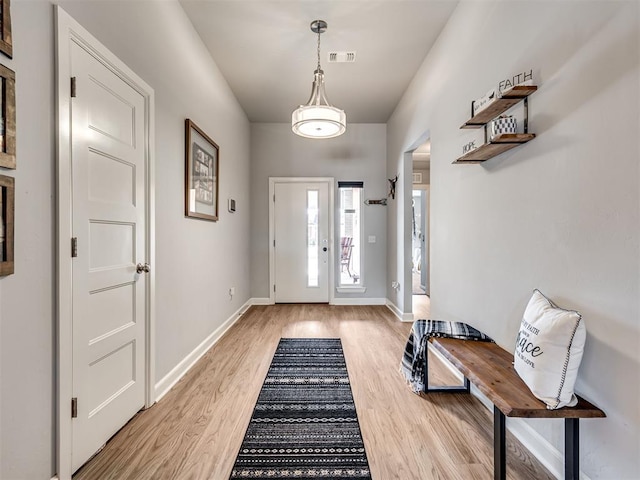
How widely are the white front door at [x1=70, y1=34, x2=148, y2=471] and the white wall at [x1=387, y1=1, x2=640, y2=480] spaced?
7.22 ft

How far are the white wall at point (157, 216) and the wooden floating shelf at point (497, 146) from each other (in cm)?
207

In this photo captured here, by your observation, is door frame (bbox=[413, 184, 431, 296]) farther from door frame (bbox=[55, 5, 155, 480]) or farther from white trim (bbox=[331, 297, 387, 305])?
door frame (bbox=[55, 5, 155, 480])

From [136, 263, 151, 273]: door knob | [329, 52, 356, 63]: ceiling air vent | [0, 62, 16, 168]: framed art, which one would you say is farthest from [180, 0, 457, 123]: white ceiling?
[136, 263, 151, 273]: door knob

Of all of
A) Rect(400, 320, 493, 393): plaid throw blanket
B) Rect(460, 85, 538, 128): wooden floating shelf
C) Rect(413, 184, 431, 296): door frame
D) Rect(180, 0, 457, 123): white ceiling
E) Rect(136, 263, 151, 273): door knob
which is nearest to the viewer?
Rect(460, 85, 538, 128): wooden floating shelf

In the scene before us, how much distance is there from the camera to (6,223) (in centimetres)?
108

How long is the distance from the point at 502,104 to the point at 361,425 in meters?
1.99

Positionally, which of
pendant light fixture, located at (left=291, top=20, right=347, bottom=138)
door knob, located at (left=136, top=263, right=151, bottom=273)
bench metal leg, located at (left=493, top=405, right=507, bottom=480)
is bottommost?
bench metal leg, located at (left=493, top=405, right=507, bottom=480)

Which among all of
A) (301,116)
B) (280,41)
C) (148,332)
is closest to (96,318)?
(148,332)

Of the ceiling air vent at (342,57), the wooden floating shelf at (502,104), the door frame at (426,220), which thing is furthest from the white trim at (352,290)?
the wooden floating shelf at (502,104)

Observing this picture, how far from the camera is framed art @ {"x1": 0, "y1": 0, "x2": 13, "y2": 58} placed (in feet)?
3.49

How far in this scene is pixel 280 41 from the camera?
281 cm

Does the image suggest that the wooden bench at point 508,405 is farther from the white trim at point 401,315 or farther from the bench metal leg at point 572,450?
the white trim at point 401,315

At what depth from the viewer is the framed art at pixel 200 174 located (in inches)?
100

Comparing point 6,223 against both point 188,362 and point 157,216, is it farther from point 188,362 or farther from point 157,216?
point 188,362
